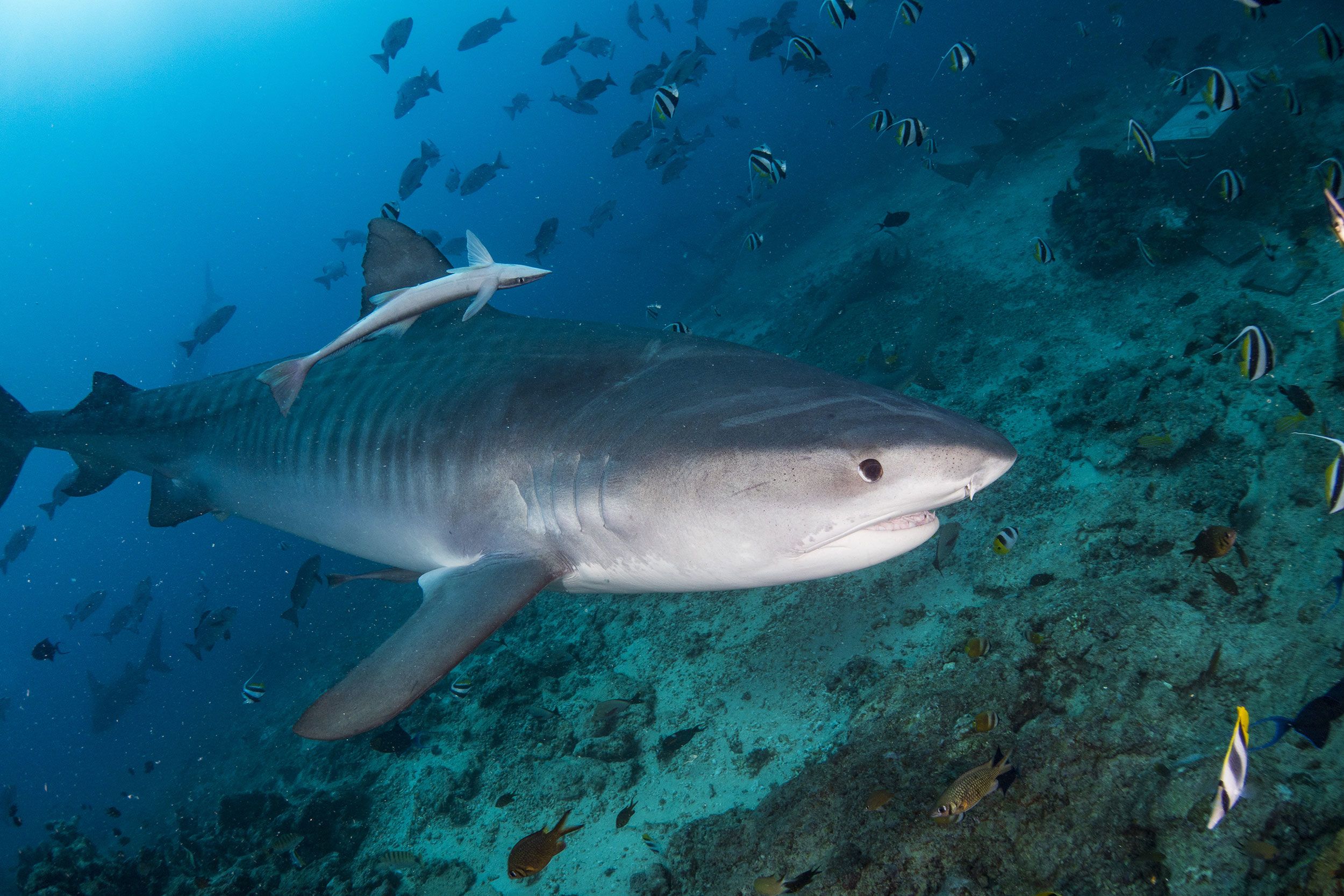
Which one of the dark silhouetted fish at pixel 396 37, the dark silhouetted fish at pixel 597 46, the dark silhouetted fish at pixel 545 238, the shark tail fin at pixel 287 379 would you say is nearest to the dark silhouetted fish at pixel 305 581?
the shark tail fin at pixel 287 379

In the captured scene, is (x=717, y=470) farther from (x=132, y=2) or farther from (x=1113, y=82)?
(x=132, y=2)

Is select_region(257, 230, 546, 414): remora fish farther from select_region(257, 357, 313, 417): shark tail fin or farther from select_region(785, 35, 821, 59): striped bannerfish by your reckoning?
select_region(785, 35, 821, 59): striped bannerfish

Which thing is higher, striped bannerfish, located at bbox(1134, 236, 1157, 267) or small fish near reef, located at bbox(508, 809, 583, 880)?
striped bannerfish, located at bbox(1134, 236, 1157, 267)

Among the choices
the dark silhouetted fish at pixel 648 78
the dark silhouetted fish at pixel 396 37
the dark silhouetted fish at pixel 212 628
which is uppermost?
the dark silhouetted fish at pixel 396 37

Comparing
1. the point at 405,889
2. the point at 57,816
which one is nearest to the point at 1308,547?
the point at 405,889

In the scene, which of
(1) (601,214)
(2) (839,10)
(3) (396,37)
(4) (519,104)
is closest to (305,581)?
(2) (839,10)

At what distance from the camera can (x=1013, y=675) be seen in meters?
2.84

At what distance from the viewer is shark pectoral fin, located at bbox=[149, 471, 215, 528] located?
5.26 metres

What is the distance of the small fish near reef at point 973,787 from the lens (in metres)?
2.17

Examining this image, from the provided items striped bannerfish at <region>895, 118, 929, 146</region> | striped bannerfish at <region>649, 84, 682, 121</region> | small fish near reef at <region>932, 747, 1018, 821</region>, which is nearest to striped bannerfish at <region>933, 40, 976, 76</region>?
striped bannerfish at <region>895, 118, 929, 146</region>

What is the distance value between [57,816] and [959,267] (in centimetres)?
2615

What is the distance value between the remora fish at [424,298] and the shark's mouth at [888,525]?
1.80 m

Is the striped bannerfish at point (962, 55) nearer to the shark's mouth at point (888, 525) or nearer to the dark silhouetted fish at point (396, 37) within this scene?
the shark's mouth at point (888, 525)

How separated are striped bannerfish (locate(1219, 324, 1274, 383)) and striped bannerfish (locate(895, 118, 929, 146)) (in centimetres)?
512
